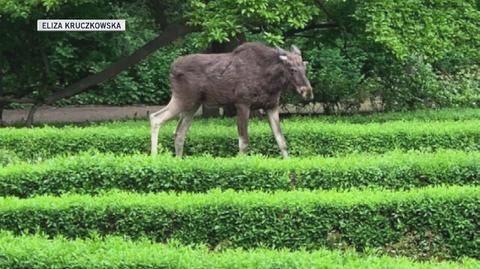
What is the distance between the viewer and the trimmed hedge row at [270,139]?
11.2 meters

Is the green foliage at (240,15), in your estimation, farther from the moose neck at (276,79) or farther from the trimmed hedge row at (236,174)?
the trimmed hedge row at (236,174)

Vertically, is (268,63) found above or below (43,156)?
above

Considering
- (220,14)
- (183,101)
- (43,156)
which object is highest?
(220,14)

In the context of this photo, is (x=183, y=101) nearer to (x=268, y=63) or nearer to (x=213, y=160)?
(x=268, y=63)

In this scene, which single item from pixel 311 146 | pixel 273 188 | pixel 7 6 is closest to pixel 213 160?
pixel 273 188

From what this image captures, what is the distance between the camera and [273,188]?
8.41m

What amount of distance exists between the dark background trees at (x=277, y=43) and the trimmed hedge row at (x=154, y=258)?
699 cm

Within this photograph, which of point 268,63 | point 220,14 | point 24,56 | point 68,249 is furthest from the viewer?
point 24,56

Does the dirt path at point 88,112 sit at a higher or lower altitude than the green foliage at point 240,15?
lower

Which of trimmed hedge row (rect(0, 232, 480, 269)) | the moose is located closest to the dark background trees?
the moose

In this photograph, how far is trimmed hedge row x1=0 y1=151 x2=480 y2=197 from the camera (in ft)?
27.6

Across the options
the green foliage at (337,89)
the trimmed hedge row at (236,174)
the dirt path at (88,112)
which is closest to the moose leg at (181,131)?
the trimmed hedge row at (236,174)

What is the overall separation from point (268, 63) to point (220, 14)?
8.21ft

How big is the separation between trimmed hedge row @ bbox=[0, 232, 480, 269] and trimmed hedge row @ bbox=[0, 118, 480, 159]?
564 cm
